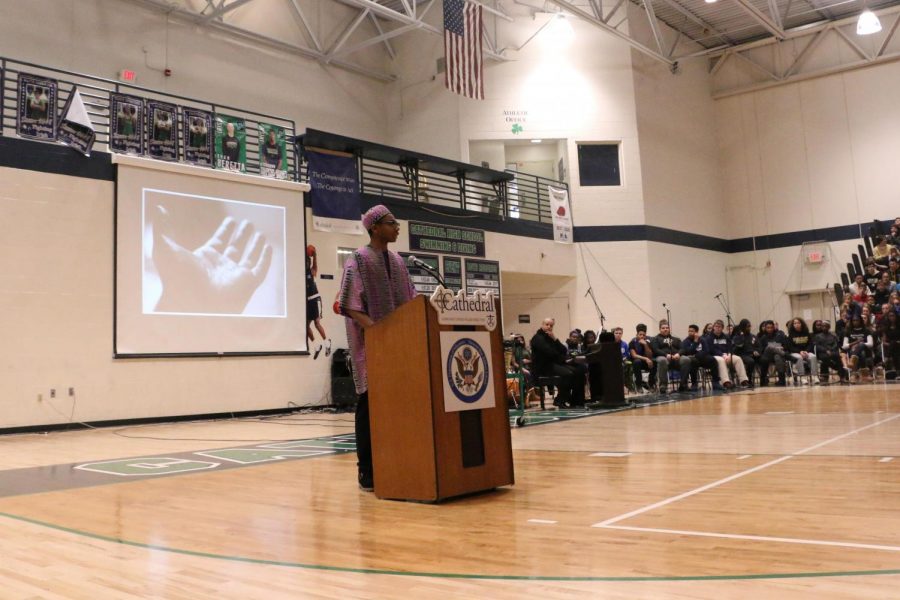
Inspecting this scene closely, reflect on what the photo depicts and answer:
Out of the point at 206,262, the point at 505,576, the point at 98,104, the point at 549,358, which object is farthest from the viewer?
the point at 98,104

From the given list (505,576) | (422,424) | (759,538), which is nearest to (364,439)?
(422,424)

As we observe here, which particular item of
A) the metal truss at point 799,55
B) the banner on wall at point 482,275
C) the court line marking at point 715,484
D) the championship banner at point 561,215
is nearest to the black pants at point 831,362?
the banner on wall at point 482,275

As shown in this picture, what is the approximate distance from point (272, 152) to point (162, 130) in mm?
1765

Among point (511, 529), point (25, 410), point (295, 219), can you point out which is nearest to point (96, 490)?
point (511, 529)

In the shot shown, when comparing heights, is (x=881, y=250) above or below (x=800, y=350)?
above

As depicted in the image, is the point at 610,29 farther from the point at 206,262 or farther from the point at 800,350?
the point at 206,262

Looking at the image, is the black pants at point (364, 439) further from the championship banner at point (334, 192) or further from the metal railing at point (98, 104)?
the championship banner at point (334, 192)

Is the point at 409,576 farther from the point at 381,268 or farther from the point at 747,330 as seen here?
the point at 747,330

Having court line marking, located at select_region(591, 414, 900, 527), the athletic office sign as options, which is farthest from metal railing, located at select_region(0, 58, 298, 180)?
court line marking, located at select_region(591, 414, 900, 527)

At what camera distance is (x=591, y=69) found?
1661 cm

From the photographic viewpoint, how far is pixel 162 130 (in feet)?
33.9

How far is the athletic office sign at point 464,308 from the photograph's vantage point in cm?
346

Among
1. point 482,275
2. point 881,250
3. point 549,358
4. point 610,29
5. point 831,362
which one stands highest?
point 610,29

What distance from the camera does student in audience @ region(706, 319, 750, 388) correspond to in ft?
40.9
